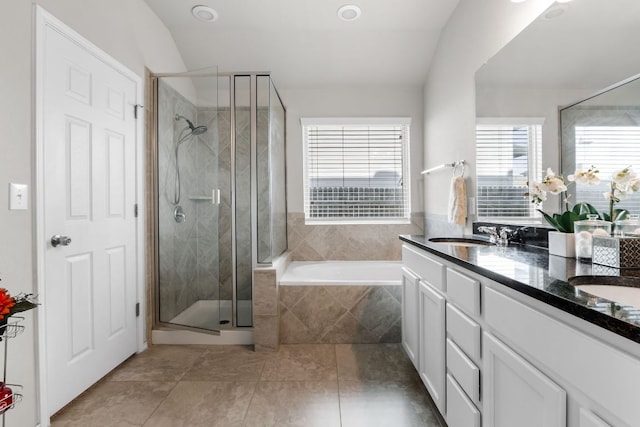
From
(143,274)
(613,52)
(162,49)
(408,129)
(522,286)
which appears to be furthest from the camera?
(408,129)

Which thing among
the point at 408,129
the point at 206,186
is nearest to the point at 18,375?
the point at 206,186

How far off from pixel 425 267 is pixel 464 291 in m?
0.50

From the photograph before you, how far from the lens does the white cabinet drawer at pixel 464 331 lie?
120cm

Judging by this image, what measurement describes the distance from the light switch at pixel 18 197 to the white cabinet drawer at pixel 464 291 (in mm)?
1937

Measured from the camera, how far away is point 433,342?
65.8 inches

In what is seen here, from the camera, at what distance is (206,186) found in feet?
8.48

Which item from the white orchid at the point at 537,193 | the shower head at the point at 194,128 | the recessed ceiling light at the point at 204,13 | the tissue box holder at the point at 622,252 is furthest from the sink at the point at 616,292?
the recessed ceiling light at the point at 204,13

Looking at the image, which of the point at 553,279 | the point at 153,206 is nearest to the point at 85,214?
the point at 153,206

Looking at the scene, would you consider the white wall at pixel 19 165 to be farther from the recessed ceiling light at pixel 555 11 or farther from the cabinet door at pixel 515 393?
the recessed ceiling light at pixel 555 11

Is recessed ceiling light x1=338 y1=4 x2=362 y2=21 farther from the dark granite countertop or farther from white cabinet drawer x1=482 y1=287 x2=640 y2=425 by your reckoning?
white cabinet drawer x1=482 y1=287 x2=640 y2=425

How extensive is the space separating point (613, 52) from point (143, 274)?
2.98 m

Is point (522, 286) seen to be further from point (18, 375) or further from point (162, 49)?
point (162, 49)

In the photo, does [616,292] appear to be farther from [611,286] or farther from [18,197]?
[18,197]

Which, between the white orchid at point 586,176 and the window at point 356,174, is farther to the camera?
the window at point 356,174
